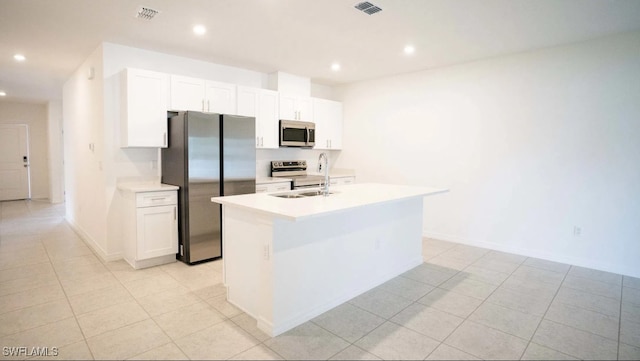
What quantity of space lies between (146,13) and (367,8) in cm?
204

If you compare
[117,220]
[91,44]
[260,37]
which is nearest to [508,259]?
[260,37]

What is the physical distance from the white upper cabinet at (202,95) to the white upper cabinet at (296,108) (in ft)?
2.95

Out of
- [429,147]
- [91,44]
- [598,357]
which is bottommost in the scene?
[598,357]

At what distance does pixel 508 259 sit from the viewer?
4203 millimetres

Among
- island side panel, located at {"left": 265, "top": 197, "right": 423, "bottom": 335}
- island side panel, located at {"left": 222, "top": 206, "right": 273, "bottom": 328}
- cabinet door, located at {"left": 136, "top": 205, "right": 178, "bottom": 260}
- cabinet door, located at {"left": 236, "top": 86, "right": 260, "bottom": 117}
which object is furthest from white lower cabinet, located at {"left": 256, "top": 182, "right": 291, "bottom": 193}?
island side panel, located at {"left": 265, "top": 197, "right": 423, "bottom": 335}

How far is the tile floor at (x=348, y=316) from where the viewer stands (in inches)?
88.0

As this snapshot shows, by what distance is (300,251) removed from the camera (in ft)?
8.45

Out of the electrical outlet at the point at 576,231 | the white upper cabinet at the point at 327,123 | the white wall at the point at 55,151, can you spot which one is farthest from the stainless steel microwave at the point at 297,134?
the white wall at the point at 55,151

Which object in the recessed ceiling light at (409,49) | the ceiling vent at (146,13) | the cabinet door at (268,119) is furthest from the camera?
the cabinet door at (268,119)

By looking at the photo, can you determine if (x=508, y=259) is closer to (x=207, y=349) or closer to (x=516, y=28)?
(x=516, y=28)

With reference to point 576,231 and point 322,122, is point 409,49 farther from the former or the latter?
point 576,231

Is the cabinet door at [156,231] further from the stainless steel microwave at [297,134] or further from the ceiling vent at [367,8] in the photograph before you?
the ceiling vent at [367,8]

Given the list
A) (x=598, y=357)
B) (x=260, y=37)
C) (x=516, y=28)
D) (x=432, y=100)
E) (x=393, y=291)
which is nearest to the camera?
(x=598, y=357)

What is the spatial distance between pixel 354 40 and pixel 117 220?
11.7ft
